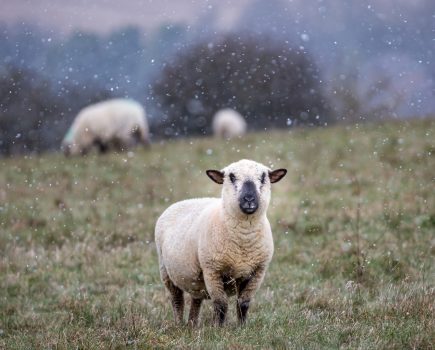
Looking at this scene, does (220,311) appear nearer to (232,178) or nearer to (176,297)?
(176,297)

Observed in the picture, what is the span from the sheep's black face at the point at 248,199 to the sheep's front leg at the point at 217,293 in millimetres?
689

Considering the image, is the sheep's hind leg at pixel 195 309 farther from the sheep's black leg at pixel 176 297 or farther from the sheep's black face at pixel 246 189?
the sheep's black face at pixel 246 189

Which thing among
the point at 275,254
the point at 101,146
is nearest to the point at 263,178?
the point at 275,254

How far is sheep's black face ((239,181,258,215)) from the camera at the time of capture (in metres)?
5.56

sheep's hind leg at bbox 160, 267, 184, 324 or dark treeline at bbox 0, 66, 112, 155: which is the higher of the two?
dark treeline at bbox 0, 66, 112, 155

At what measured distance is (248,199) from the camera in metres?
5.58

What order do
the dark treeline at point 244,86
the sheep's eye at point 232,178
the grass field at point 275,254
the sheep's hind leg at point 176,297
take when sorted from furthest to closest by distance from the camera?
the dark treeline at point 244,86 → the sheep's hind leg at point 176,297 → the sheep's eye at point 232,178 → the grass field at point 275,254

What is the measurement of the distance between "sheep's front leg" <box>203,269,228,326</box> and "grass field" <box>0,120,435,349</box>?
0.58 ft

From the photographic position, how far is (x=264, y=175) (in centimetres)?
591

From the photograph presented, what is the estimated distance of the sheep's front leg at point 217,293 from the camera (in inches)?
224

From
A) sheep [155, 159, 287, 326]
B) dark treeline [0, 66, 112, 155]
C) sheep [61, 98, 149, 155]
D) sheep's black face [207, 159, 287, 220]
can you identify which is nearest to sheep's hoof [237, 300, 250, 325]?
sheep [155, 159, 287, 326]

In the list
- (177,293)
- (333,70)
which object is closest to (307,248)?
(177,293)

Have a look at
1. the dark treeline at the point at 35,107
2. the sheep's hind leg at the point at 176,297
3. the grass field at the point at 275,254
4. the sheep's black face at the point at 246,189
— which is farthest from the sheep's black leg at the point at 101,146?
the sheep's black face at the point at 246,189

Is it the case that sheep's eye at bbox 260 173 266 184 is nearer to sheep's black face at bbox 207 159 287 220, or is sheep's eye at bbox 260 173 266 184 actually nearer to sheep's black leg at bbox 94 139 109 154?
sheep's black face at bbox 207 159 287 220
